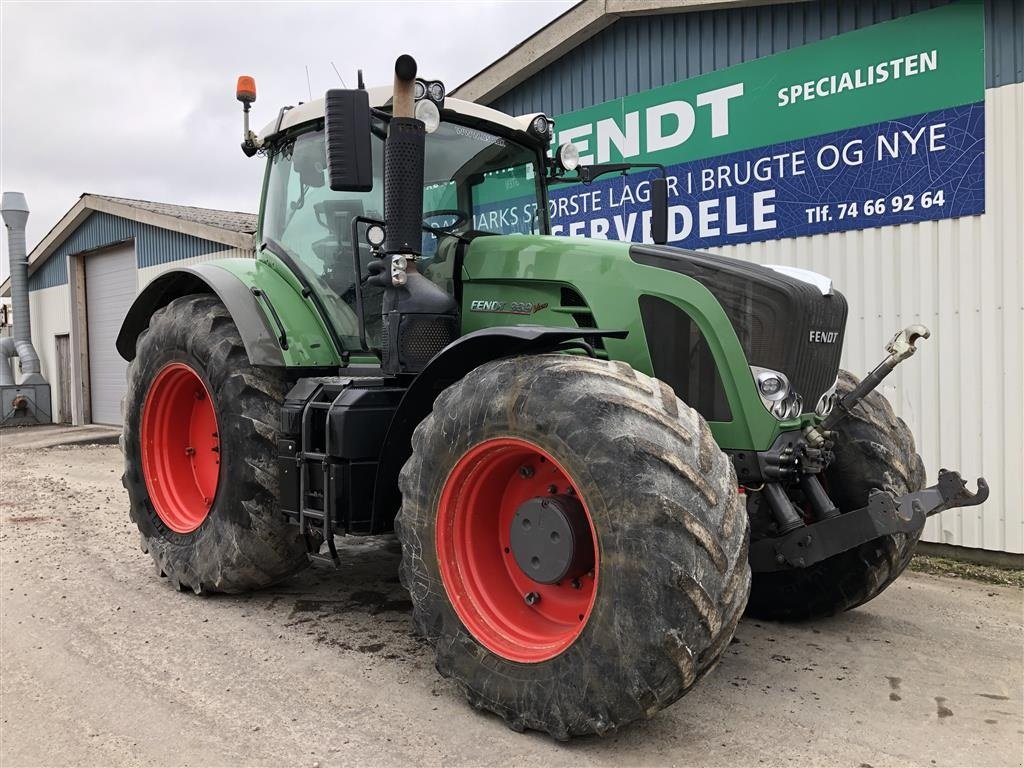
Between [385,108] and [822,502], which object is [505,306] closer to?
[385,108]

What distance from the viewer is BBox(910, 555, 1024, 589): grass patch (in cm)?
543

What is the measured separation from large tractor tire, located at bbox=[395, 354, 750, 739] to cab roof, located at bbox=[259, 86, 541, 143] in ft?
5.85

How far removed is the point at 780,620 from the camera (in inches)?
176

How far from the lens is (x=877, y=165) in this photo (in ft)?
19.8

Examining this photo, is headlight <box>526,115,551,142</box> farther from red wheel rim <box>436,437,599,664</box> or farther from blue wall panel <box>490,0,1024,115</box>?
blue wall panel <box>490,0,1024,115</box>

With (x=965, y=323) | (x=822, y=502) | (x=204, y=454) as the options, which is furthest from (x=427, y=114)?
(x=965, y=323)

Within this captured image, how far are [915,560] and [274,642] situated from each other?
4406 millimetres

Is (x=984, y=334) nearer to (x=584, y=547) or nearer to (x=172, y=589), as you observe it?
(x=584, y=547)

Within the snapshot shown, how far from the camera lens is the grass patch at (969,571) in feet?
17.8

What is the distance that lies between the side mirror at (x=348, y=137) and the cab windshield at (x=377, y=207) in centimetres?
76

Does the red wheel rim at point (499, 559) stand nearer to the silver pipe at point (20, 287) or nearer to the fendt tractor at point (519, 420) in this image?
the fendt tractor at point (519, 420)

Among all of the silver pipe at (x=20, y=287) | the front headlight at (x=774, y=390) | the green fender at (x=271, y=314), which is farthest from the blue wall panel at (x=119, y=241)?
the front headlight at (x=774, y=390)

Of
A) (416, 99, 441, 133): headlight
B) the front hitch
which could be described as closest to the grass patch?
the front hitch

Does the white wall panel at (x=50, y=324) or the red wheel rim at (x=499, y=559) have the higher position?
the white wall panel at (x=50, y=324)
